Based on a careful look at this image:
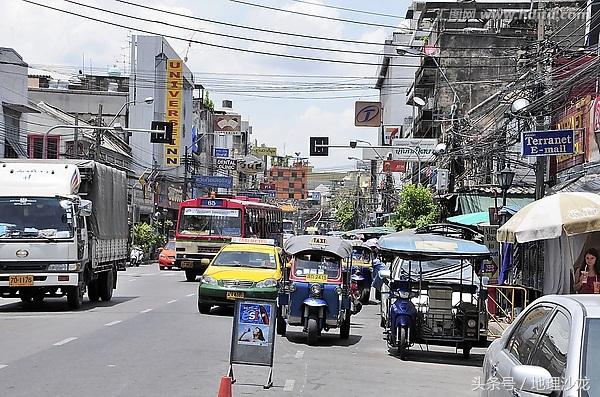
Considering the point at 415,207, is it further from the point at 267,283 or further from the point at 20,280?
the point at 20,280

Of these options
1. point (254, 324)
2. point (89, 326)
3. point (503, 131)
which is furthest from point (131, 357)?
point (503, 131)

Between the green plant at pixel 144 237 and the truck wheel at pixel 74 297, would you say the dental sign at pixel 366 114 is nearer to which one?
the green plant at pixel 144 237

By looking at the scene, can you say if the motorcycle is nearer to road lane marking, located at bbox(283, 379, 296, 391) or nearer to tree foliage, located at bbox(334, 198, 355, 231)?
road lane marking, located at bbox(283, 379, 296, 391)

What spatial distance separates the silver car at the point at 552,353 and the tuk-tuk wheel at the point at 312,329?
356 inches

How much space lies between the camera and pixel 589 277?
58.2ft

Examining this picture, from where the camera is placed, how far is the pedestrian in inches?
688

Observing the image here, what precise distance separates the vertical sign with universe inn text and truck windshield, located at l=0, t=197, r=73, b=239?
175 ft

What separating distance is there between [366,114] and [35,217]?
70127 mm

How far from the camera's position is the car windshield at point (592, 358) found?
5.23m

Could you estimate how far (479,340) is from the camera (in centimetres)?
1600

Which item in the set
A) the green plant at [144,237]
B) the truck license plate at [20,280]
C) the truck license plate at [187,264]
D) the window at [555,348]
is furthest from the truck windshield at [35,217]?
the green plant at [144,237]

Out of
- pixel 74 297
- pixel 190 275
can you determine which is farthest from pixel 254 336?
pixel 190 275

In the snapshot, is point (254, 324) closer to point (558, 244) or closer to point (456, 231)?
point (456, 231)

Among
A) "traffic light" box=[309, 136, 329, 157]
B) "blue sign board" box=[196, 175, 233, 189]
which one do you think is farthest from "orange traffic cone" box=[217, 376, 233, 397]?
"blue sign board" box=[196, 175, 233, 189]
